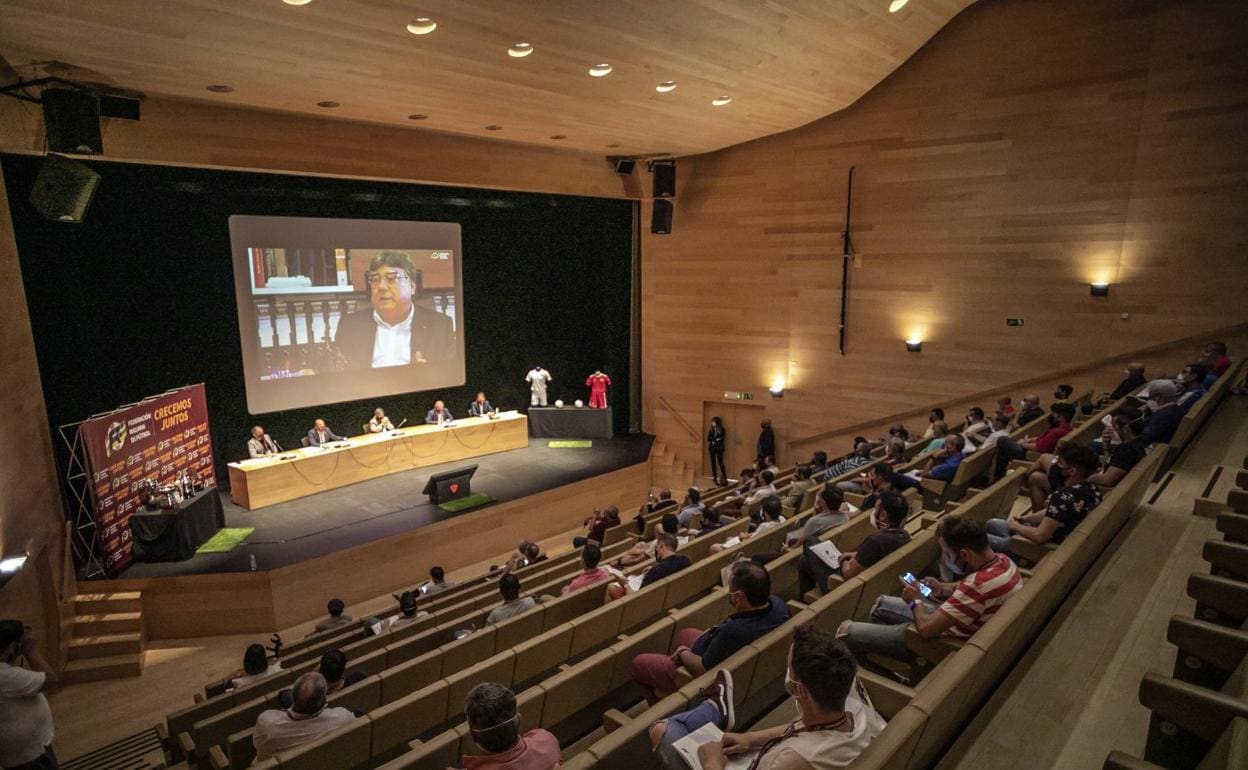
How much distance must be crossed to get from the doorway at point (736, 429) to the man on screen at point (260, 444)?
7.19 meters

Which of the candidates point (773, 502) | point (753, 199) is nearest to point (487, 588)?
point (773, 502)

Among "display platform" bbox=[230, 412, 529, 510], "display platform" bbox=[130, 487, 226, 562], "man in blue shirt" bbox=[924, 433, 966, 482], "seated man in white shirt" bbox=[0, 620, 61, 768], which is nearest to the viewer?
"seated man in white shirt" bbox=[0, 620, 61, 768]

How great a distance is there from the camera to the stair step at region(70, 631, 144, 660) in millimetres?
6477

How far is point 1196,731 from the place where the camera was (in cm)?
174

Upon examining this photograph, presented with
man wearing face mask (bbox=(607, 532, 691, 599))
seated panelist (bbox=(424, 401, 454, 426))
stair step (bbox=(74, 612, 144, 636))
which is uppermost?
man wearing face mask (bbox=(607, 532, 691, 599))

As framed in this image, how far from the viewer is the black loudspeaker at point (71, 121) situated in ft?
19.2

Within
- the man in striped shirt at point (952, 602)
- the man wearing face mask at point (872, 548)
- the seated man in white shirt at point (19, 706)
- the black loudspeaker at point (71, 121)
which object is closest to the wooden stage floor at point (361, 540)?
the seated man in white shirt at point (19, 706)

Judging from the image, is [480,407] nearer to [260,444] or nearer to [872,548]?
[260,444]

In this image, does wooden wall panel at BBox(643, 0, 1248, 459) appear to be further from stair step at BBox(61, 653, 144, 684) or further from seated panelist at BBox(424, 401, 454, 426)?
stair step at BBox(61, 653, 144, 684)

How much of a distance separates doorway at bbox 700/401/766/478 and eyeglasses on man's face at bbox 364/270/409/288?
5766mm

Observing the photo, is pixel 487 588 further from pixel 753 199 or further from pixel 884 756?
pixel 753 199

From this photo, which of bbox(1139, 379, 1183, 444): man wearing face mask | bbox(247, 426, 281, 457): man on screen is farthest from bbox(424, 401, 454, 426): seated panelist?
bbox(1139, 379, 1183, 444): man wearing face mask

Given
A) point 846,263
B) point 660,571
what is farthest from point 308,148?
point 846,263

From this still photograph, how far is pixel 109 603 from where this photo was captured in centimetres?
687
